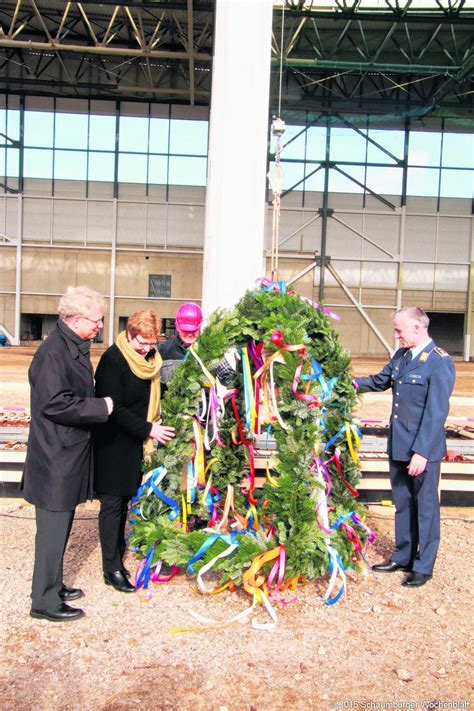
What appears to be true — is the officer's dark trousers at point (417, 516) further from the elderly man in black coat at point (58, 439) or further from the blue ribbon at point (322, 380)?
the elderly man in black coat at point (58, 439)

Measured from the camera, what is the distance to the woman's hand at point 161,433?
327 centimetres

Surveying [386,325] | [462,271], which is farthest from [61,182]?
[462,271]

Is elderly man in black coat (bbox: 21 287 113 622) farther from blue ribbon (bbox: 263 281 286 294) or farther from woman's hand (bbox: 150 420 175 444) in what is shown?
blue ribbon (bbox: 263 281 286 294)

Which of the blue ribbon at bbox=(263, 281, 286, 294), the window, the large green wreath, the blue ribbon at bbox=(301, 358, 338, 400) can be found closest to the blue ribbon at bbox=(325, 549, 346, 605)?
the large green wreath

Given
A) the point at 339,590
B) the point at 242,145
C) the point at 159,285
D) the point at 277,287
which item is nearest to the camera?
the point at 339,590

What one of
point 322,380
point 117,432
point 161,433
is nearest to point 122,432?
point 117,432

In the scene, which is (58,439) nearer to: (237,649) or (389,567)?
(237,649)

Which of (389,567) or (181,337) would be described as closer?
(389,567)

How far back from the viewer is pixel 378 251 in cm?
2503

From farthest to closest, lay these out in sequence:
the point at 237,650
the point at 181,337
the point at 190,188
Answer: the point at 190,188 < the point at 181,337 < the point at 237,650

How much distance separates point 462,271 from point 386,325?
13.2 feet

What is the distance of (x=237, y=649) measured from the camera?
2.70 metres

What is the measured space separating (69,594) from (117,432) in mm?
905

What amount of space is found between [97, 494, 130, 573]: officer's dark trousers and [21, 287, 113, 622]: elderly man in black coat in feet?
0.84
